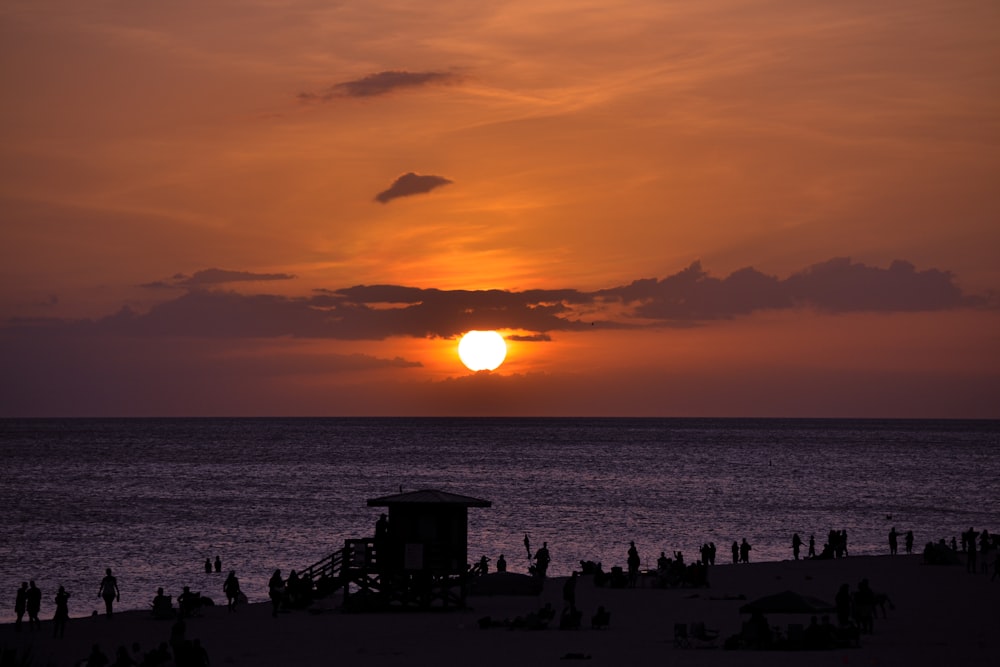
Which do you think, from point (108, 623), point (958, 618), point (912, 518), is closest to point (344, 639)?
point (108, 623)

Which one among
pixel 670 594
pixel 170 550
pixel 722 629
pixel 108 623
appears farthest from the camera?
pixel 170 550

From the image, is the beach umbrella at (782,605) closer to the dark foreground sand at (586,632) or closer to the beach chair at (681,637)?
the dark foreground sand at (586,632)

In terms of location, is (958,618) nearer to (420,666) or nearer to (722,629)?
(722,629)

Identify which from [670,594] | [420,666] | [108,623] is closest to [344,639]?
[420,666]

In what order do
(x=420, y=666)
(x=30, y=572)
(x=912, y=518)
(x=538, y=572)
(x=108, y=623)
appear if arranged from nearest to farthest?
(x=420, y=666), (x=108, y=623), (x=538, y=572), (x=30, y=572), (x=912, y=518)

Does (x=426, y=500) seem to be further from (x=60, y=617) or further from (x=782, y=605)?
(x=782, y=605)

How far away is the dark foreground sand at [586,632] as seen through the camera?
26.9 metres

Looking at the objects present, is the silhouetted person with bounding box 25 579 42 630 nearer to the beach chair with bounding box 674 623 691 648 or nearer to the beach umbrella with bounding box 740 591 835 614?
the beach chair with bounding box 674 623 691 648

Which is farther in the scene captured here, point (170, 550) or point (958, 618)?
point (170, 550)

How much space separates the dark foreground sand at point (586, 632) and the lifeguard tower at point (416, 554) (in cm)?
100

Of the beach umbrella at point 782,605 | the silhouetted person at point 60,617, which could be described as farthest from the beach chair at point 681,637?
the silhouetted person at point 60,617

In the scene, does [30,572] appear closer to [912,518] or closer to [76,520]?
[76,520]

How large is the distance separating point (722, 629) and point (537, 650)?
5.68 metres

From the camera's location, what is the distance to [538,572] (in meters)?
45.8
